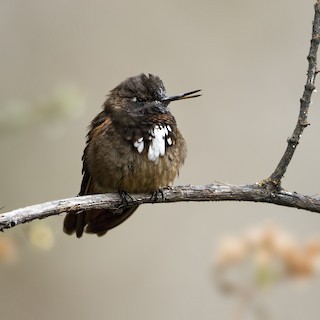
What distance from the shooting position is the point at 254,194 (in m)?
3.62

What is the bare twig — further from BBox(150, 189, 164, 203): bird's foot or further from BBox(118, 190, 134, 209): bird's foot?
BBox(118, 190, 134, 209): bird's foot

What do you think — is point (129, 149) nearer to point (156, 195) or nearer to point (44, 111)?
point (156, 195)

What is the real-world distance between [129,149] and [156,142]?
0.16 meters

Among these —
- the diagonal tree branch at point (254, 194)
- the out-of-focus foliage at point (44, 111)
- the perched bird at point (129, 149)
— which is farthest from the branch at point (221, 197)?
the out-of-focus foliage at point (44, 111)

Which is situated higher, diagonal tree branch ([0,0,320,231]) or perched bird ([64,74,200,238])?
perched bird ([64,74,200,238])

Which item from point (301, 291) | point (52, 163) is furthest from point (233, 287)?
point (52, 163)

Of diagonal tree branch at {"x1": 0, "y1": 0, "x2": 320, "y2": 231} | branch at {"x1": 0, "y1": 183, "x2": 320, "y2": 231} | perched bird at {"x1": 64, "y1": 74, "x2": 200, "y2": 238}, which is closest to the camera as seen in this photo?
diagonal tree branch at {"x1": 0, "y1": 0, "x2": 320, "y2": 231}

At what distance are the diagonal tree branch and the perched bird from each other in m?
0.18

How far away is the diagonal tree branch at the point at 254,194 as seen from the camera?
336 centimetres

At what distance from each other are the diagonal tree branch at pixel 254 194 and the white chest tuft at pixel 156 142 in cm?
27

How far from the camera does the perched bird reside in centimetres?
408

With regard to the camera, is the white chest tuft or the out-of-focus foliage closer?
the out-of-focus foliage

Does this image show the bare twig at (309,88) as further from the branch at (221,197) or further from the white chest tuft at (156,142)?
the white chest tuft at (156,142)

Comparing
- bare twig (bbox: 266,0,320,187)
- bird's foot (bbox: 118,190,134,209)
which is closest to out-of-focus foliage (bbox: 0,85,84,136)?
bird's foot (bbox: 118,190,134,209)
